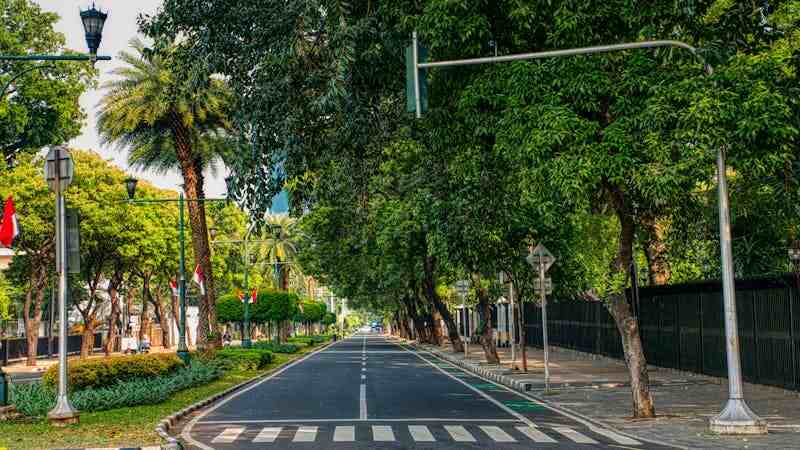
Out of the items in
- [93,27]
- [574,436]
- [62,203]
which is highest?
[93,27]

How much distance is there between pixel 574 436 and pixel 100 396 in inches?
419

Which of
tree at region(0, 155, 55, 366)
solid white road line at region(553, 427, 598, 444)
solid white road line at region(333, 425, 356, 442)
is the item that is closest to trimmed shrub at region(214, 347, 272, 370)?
tree at region(0, 155, 55, 366)

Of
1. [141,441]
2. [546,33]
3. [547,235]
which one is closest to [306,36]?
[546,33]

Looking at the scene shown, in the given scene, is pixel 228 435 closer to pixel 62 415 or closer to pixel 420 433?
pixel 420 433

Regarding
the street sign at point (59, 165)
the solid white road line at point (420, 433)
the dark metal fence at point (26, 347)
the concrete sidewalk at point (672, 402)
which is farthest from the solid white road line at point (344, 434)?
the dark metal fence at point (26, 347)

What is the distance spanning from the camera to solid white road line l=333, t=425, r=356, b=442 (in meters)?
15.3

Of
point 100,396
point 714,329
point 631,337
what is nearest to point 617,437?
point 631,337

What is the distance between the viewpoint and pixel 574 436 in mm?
15844

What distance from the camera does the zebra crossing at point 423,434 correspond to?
15180mm

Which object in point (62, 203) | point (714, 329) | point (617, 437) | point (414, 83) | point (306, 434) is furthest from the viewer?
point (714, 329)

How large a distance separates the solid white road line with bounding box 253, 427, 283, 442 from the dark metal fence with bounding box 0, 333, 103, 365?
46.2 meters

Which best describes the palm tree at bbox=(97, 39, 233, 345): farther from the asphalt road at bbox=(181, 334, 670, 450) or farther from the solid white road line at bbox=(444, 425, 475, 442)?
the solid white road line at bbox=(444, 425, 475, 442)

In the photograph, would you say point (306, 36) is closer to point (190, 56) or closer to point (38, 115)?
point (190, 56)

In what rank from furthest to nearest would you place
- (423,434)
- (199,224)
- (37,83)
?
(37,83), (199,224), (423,434)
